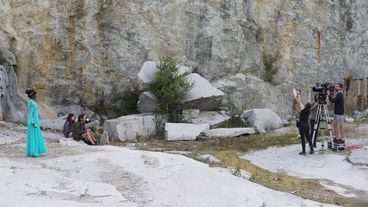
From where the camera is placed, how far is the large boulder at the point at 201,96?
19266 millimetres

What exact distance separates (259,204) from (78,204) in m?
2.60

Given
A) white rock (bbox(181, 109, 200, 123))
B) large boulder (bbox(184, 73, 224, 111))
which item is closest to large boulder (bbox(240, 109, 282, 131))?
large boulder (bbox(184, 73, 224, 111))

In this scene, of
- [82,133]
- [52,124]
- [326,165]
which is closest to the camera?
[326,165]

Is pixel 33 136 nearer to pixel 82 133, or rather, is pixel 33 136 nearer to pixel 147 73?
pixel 82 133

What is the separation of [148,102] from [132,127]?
1752 mm

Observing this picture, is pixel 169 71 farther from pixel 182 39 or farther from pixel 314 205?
pixel 314 205

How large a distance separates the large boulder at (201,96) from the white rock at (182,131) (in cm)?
161

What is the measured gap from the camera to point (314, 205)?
8.20m

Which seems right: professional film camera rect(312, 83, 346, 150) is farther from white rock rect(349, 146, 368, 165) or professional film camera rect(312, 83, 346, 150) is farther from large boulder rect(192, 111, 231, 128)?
large boulder rect(192, 111, 231, 128)

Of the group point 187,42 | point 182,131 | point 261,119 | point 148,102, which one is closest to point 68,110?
point 148,102

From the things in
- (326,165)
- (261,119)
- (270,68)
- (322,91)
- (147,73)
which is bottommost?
(326,165)

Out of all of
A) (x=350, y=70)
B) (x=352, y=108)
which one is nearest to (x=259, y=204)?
(x=352, y=108)

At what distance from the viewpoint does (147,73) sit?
1955 cm

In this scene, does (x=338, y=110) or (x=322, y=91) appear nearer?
(x=322, y=91)
